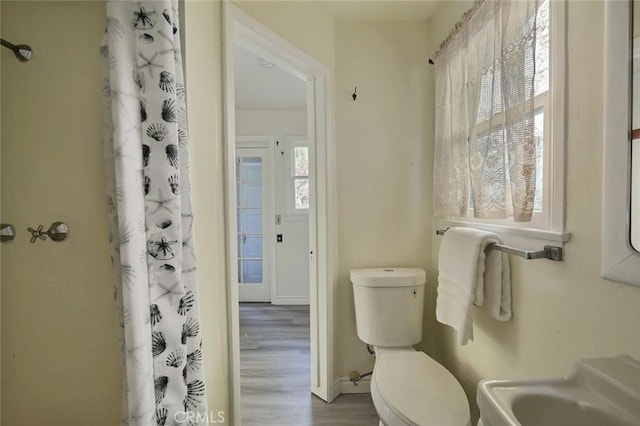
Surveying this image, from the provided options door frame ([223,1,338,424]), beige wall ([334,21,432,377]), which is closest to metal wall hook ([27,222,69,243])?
door frame ([223,1,338,424])

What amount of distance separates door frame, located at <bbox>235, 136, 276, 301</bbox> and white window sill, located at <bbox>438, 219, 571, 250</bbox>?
2.70m

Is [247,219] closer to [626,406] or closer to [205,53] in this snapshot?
[205,53]

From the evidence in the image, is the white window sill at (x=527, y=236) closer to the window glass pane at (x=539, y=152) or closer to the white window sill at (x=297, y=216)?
the window glass pane at (x=539, y=152)

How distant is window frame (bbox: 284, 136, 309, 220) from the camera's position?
3.68m

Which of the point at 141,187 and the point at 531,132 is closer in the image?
the point at 141,187

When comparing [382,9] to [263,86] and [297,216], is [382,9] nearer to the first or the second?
[263,86]

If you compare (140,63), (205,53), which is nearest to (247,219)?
(205,53)

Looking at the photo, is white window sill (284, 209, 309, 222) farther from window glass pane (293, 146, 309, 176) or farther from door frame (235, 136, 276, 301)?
window glass pane (293, 146, 309, 176)

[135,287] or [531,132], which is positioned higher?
[531,132]

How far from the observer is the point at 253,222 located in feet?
12.7

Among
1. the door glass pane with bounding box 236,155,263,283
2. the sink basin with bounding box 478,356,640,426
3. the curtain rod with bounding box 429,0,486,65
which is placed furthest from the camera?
the door glass pane with bounding box 236,155,263,283

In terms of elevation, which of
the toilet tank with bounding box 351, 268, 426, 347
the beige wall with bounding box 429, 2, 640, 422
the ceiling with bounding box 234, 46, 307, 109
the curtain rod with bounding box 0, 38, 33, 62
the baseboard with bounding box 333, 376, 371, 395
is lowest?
the baseboard with bounding box 333, 376, 371, 395

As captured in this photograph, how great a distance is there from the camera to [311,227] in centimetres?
197

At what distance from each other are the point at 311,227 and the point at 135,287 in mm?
1259
